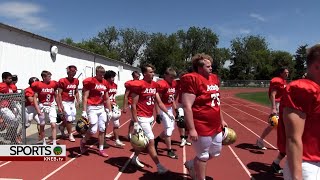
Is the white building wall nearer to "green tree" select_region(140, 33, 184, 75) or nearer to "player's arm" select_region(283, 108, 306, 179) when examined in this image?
"player's arm" select_region(283, 108, 306, 179)

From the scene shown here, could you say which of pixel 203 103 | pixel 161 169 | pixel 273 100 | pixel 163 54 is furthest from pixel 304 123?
pixel 163 54

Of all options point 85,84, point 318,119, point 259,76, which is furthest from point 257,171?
point 259,76

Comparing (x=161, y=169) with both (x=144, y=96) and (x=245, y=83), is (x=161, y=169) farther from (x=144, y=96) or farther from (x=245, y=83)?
(x=245, y=83)

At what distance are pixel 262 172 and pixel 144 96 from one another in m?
2.71

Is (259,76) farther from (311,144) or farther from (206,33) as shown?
(311,144)

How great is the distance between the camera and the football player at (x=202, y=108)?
5.32 m

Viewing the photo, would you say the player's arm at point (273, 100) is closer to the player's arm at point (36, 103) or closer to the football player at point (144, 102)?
the football player at point (144, 102)

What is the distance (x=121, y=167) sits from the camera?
25.3 ft

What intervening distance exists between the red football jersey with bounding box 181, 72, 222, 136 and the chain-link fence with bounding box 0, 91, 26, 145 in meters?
3.27

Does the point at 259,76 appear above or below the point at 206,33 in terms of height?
below

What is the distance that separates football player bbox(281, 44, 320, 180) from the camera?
2.88 meters

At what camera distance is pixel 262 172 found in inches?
294

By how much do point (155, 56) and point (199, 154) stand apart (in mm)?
91461

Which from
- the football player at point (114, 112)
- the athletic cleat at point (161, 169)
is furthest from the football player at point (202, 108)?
the football player at point (114, 112)
